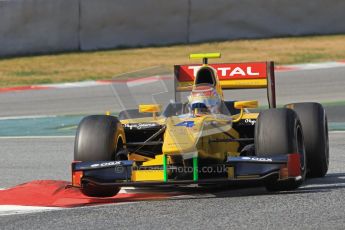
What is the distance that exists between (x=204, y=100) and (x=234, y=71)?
1.47m

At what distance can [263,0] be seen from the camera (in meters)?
24.8

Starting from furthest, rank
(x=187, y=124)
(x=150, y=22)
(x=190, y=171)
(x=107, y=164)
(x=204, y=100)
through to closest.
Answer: (x=150, y=22) → (x=204, y=100) → (x=187, y=124) → (x=107, y=164) → (x=190, y=171)

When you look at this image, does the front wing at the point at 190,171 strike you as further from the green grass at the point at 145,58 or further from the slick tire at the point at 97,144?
the green grass at the point at 145,58

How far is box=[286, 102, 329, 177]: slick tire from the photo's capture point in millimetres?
10000

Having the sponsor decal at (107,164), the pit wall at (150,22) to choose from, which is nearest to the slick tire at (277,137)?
the sponsor decal at (107,164)

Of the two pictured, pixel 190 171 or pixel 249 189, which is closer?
pixel 190 171

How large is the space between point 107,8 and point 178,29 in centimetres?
190

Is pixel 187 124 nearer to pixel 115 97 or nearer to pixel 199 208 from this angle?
pixel 199 208

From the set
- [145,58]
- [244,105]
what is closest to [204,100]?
[244,105]

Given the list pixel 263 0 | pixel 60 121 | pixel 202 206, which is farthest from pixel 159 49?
pixel 202 206

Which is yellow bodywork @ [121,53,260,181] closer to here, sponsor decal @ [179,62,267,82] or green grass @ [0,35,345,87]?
sponsor decal @ [179,62,267,82]

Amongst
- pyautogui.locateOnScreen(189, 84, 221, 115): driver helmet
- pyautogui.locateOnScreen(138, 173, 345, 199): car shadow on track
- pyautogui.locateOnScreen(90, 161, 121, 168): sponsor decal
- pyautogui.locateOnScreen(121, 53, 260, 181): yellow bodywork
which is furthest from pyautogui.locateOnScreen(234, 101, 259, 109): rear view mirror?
pyautogui.locateOnScreen(90, 161, 121, 168): sponsor decal

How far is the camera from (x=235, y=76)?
36.6 ft

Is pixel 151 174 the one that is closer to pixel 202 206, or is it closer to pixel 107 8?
pixel 202 206
